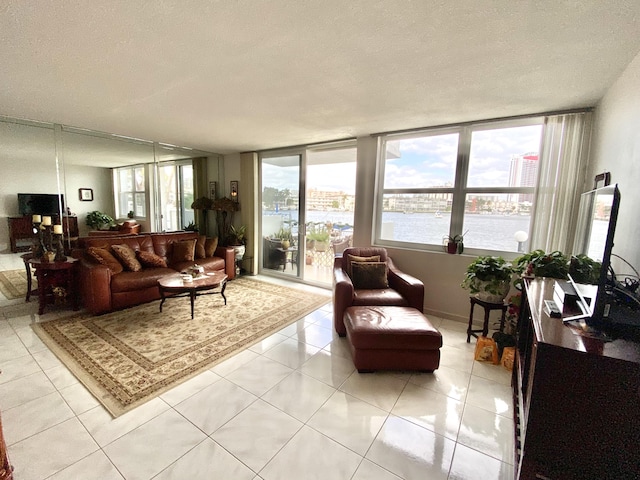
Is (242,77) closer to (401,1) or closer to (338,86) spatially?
(338,86)

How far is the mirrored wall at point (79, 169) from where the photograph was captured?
3.73m

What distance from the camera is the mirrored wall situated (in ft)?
12.2

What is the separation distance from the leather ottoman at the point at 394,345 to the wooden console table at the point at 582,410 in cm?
109

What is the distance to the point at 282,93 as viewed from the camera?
2.46 metres

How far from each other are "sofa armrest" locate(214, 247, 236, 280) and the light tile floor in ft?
8.64

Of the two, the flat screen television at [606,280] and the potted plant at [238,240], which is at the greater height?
the flat screen television at [606,280]

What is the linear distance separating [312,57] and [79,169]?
4.17m

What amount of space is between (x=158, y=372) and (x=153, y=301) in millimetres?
1859

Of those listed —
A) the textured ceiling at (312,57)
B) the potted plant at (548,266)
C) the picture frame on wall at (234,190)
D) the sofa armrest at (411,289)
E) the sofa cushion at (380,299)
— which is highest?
the textured ceiling at (312,57)

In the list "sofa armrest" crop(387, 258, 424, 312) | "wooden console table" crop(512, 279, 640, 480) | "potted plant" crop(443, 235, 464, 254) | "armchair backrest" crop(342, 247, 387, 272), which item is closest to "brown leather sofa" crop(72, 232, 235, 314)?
"armchair backrest" crop(342, 247, 387, 272)

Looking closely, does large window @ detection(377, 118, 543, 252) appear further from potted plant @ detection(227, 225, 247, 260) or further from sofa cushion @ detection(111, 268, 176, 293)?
sofa cushion @ detection(111, 268, 176, 293)

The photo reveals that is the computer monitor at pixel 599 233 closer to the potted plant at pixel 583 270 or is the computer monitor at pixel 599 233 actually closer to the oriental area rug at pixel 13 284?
the potted plant at pixel 583 270

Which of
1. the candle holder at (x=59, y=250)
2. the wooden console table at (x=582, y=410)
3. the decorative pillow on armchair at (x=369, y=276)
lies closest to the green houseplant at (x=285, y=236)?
the decorative pillow on armchair at (x=369, y=276)

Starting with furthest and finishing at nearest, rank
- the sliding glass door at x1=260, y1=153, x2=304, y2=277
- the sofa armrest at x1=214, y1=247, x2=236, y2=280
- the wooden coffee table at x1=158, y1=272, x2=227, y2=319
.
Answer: the sliding glass door at x1=260, y1=153, x2=304, y2=277 → the sofa armrest at x1=214, y1=247, x2=236, y2=280 → the wooden coffee table at x1=158, y1=272, x2=227, y2=319
